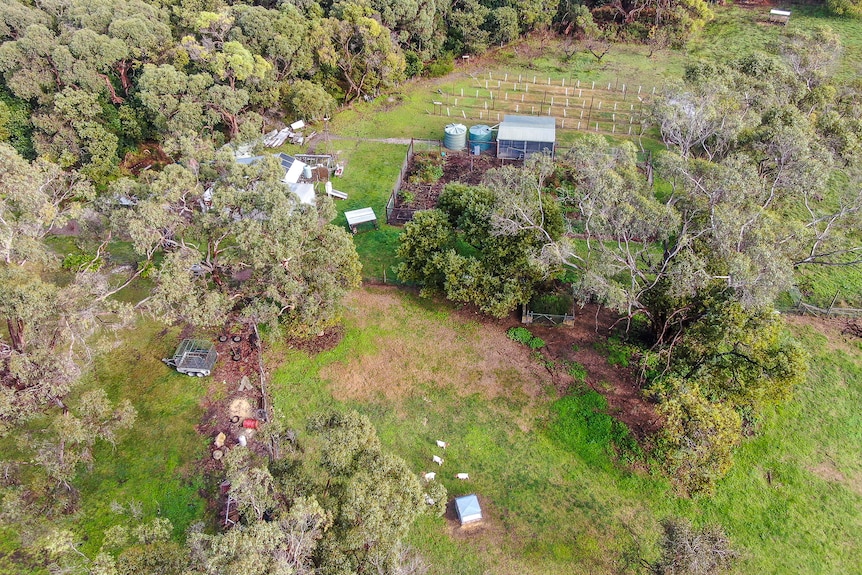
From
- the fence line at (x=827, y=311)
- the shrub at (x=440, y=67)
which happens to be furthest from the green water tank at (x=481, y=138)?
the fence line at (x=827, y=311)

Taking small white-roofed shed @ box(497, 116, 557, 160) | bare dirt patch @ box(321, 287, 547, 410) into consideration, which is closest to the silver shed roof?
small white-roofed shed @ box(497, 116, 557, 160)

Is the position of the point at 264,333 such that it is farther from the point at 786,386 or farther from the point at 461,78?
the point at 461,78

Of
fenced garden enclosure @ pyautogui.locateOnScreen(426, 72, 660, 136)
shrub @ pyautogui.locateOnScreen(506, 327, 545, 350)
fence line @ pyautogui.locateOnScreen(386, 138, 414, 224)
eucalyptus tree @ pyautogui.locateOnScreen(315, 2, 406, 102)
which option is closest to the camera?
shrub @ pyautogui.locateOnScreen(506, 327, 545, 350)

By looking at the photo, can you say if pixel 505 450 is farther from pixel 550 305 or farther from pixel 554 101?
pixel 554 101

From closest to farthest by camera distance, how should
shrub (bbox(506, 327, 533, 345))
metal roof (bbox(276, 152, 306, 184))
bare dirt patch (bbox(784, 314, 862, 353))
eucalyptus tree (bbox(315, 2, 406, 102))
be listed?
bare dirt patch (bbox(784, 314, 862, 353)) < shrub (bbox(506, 327, 533, 345)) < metal roof (bbox(276, 152, 306, 184)) < eucalyptus tree (bbox(315, 2, 406, 102))

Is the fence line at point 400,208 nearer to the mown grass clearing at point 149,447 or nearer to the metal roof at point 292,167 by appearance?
the metal roof at point 292,167

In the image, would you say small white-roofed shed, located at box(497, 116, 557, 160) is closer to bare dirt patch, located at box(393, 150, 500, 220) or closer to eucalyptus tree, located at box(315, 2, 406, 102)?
bare dirt patch, located at box(393, 150, 500, 220)

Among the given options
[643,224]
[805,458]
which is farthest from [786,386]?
[643,224]
